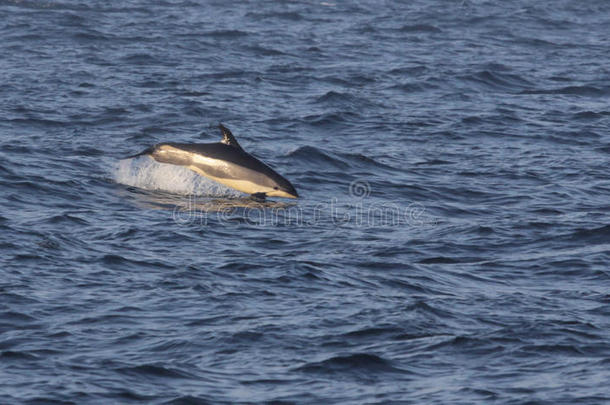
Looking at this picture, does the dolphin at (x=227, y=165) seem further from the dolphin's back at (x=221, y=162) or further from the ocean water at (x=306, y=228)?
the ocean water at (x=306, y=228)

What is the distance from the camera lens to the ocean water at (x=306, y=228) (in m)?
15.0

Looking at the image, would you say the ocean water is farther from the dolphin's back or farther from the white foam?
the dolphin's back

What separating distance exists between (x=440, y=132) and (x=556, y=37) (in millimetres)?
20254

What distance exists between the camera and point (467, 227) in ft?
73.1

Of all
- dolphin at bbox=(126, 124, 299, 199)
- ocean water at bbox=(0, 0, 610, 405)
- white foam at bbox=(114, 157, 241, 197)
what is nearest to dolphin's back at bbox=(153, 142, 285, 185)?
Result: dolphin at bbox=(126, 124, 299, 199)

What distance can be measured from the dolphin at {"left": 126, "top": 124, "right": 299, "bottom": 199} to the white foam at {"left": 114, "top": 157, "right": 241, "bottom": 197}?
886mm

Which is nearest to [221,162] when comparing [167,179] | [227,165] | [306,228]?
[227,165]

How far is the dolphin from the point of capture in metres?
23.0

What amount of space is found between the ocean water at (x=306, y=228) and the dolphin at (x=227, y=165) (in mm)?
411

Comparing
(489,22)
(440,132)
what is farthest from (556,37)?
(440,132)

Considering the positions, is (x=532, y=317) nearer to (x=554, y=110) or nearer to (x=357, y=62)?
(x=554, y=110)

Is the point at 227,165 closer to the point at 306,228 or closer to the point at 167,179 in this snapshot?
the point at 167,179

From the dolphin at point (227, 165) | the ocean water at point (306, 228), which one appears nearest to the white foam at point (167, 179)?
the ocean water at point (306, 228)

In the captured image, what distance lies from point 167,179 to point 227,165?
2153 millimetres
